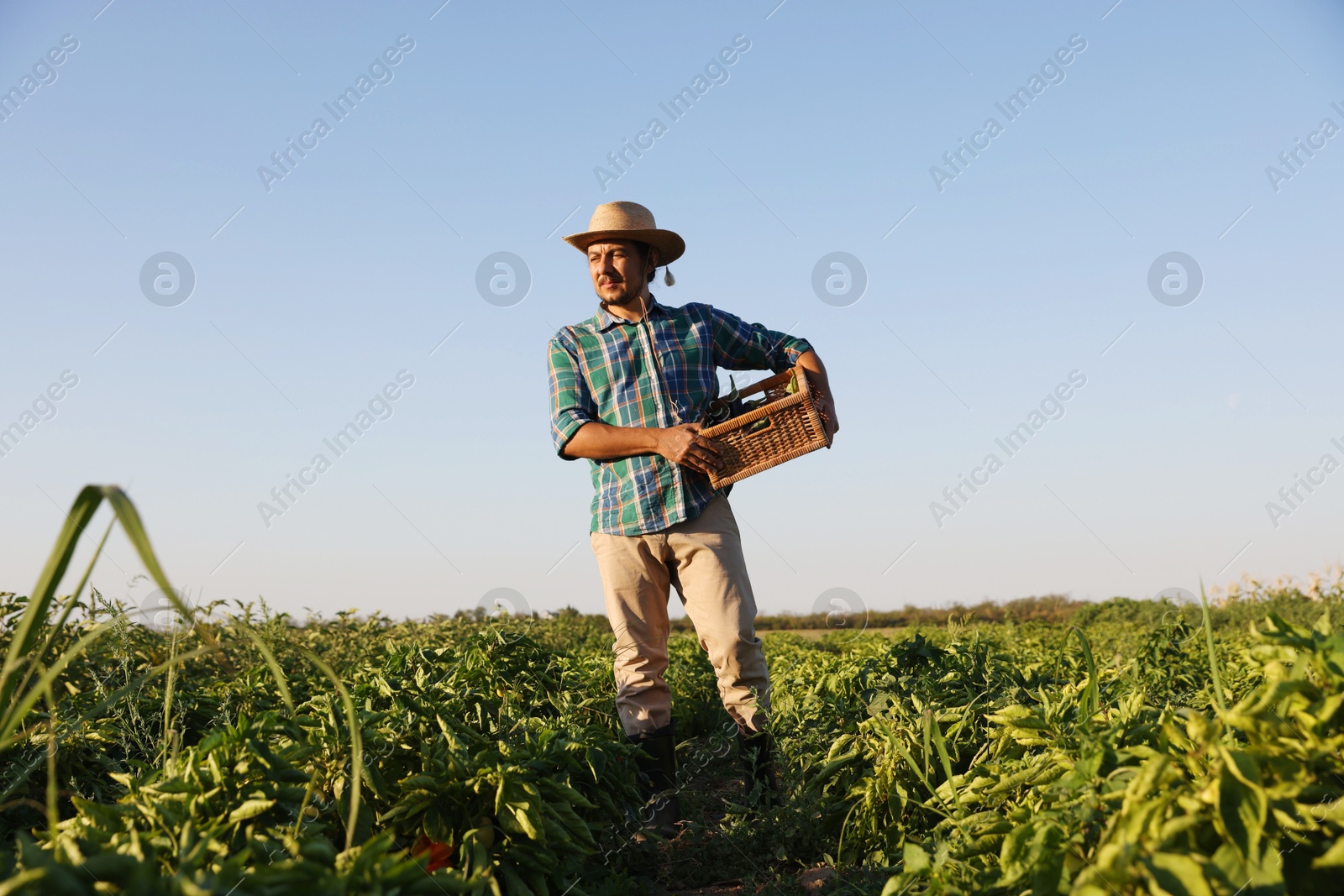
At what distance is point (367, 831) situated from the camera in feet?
6.66

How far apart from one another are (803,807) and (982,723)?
0.67 m

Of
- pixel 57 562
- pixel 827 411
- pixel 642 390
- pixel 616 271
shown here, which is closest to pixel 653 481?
pixel 642 390

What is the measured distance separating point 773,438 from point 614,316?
86 cm

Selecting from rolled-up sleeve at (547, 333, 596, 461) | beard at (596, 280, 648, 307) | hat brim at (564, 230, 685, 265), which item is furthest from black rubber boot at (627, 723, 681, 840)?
hat brim at (564, 230, 685, 265)

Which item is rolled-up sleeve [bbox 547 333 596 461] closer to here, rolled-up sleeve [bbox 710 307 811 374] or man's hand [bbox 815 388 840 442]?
rolled-up sleeve [bbox 710 307 811 374]

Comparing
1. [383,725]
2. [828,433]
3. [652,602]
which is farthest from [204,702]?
[828,433]

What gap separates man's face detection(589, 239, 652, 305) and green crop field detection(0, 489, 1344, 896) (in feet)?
4.99

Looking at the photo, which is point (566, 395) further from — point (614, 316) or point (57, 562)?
point (57, 562)

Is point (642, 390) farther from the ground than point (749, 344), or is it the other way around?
point (642, 390)

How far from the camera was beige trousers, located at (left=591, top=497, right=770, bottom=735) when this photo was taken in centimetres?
364

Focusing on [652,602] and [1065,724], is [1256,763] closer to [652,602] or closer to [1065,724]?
[1065,724]

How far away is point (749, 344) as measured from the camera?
405cm

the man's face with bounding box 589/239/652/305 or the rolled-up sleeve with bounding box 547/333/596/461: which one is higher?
the man's face with bounding box 589/239/652/305

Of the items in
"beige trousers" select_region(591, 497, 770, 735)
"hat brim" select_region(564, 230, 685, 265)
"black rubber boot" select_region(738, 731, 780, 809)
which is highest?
"hat brim" select_region(564, 230, 685, 265)
